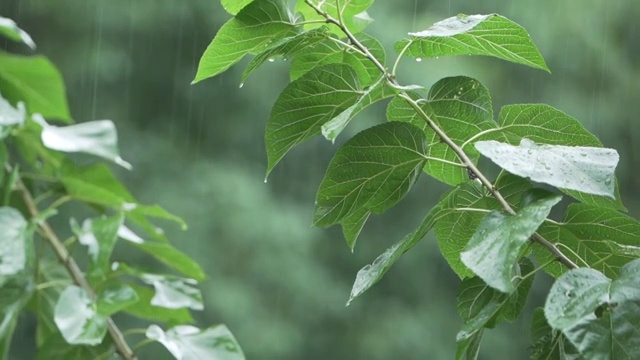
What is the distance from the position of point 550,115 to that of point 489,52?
0.05m

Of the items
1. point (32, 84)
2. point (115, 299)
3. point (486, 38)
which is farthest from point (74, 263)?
point (486, 38)

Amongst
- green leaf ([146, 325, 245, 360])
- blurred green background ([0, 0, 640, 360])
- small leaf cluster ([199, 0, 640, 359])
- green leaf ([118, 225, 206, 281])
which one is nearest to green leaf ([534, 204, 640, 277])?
small leaf cluster ([199, 0, 640, 359])

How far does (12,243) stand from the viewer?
0.96 meters

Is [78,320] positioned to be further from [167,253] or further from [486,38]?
[486,38]

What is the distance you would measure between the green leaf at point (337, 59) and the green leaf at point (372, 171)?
6 centimetres

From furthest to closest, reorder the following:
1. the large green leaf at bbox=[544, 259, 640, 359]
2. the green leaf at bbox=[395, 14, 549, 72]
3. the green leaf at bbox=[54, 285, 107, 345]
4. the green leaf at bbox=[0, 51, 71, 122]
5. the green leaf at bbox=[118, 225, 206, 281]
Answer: the green leaf at bbox=[0, 51, 71, 122]
the green leaf at bbox=[118, 225, 206, 281]
the green leaf at bbox=[54, 285, 107, 345]
the green leaf at bbox=[395, 14, 549, 72]
the large green leaf at bbox=[544, 259, 640, 359]

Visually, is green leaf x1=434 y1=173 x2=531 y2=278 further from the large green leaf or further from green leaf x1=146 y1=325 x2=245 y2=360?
green leaf x1=146 y1=325 x2=245 y2=360

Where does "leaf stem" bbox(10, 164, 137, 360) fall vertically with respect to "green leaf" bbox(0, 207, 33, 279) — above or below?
below

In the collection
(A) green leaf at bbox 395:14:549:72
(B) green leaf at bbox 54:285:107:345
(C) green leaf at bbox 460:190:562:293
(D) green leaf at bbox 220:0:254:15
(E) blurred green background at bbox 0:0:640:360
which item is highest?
(A) green leaf at bbox 395:14:549:72

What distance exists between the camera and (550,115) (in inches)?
20.3

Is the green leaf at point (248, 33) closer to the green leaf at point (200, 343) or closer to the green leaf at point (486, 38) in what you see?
the green leaf at point (486, 38)

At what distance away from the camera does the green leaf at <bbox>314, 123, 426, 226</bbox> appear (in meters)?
0.52

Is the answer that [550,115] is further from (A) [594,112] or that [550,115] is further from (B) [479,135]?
(A) [594,112]

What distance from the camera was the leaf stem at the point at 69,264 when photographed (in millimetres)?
981
